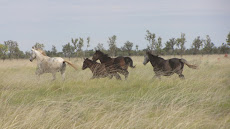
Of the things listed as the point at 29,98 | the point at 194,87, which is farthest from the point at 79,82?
the point at 194,87

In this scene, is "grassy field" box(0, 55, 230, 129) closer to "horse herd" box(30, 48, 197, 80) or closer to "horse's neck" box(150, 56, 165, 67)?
"horse herd" box(30, 48, 197, 80)

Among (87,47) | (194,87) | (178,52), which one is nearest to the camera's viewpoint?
(194,87)

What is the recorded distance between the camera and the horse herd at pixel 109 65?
35.1 feet

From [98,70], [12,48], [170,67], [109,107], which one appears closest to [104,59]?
[98,70]

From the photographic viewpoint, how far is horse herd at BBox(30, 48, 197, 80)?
10703 mm

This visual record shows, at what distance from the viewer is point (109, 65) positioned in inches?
447

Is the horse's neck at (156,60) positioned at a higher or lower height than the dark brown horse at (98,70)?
higher

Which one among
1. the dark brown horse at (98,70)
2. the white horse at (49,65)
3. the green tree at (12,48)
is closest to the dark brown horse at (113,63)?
the dark brown horse at (98,70)

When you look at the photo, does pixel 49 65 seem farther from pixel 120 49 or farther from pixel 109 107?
pixel 120 49

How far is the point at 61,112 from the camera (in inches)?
196

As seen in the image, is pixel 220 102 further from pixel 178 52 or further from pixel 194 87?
pixel 178 52

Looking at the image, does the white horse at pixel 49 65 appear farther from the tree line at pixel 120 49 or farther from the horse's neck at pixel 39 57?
the tree line at pixel 120 49

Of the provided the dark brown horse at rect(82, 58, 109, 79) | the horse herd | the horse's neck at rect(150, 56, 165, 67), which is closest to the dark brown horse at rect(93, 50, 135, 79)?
the horse herd

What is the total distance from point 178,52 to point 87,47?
1296 inches
